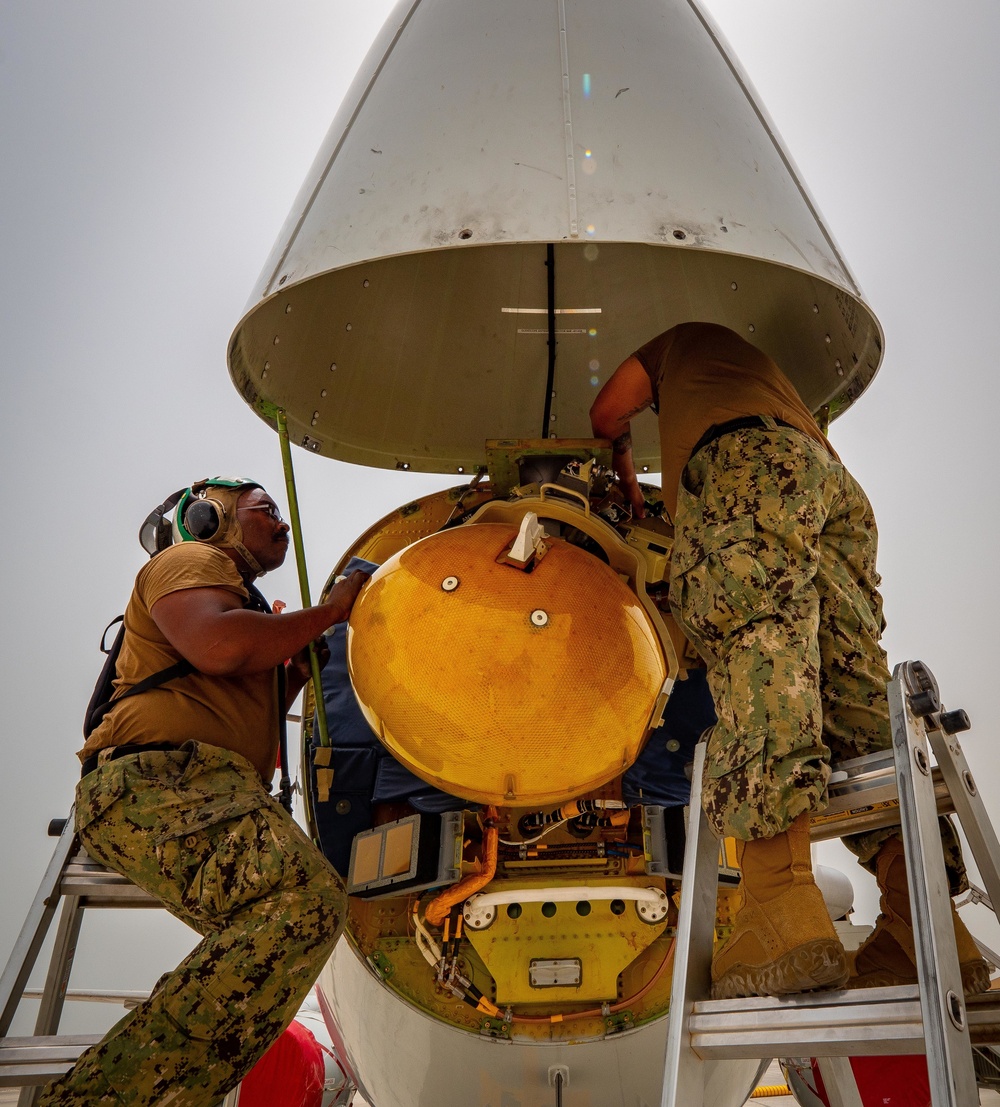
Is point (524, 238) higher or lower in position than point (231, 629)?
higher

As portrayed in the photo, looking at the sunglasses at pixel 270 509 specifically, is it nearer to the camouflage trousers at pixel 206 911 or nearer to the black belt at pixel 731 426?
the camouflage trousers at pixel 206 911

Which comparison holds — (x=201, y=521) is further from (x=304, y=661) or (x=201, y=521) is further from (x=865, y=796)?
(x=865, y=796)

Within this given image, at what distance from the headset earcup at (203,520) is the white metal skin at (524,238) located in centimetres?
48

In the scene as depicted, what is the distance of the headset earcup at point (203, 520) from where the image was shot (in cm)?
380

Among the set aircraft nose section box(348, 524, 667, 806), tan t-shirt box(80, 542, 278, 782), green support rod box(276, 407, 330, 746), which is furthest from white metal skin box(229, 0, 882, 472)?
aircraft nose section box(348, 524, 667, 806)

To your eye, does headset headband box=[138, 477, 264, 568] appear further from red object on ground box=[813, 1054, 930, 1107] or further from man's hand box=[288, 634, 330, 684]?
red object on ground box=[813, 1054, 930, 1107]

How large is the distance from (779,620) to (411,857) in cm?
153

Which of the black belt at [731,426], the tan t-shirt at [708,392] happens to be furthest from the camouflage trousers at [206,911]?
the black belt at [731,426]

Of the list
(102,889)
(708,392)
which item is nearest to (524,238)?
(708,392)

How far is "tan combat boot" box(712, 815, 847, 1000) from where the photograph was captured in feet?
6.95

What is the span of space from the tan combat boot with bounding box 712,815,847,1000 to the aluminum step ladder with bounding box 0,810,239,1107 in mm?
1821

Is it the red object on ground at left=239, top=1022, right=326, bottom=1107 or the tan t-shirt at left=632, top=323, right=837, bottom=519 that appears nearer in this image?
the tan t-shirt at left=632, top=323, right=837, bottom=519

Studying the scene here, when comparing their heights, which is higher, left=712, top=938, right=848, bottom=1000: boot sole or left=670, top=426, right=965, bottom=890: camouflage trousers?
left=670, top=426, right=965, bottom=890: camouflage trousers

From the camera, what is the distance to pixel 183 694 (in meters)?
3.41
